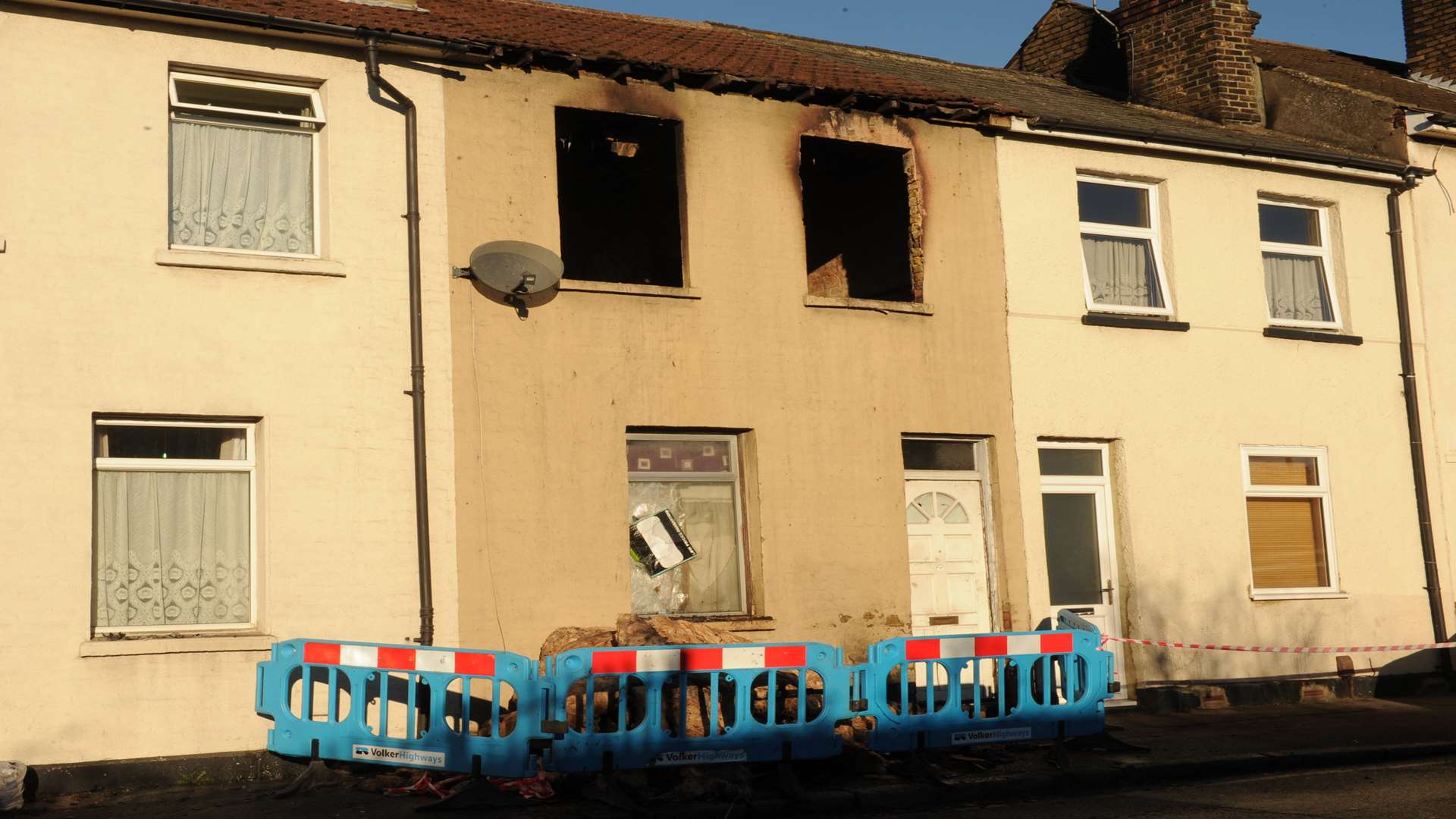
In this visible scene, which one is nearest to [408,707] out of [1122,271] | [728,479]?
[728,479]

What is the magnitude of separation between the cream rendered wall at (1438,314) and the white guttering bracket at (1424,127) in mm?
116

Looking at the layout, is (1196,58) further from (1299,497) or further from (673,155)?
(673,155)

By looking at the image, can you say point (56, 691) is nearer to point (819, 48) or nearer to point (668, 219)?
point (668, 219)

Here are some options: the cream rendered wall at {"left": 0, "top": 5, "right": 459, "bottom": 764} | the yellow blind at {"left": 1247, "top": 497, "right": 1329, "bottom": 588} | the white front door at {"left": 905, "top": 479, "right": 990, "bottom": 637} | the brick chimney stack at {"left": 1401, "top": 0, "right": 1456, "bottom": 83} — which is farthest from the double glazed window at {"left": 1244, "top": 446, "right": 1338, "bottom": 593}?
the cream rendered wall at {"left": 0, "top": 5, "right": 459, "bottom": 764}

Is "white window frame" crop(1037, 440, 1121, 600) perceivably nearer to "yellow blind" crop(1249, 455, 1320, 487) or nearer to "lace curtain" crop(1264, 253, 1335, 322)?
"yellow blind" crop(1249, 455, 1320, 487)

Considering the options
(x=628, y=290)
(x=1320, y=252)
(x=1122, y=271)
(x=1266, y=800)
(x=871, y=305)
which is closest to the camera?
(x=1266, y=800)

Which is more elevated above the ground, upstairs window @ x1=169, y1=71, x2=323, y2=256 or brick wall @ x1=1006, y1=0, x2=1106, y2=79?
brick wall @ x1=1006, y1=0, x2=1106, y2=79

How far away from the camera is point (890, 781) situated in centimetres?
1070

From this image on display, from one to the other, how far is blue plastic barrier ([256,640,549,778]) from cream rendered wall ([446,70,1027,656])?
176 cm

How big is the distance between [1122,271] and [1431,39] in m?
8.23

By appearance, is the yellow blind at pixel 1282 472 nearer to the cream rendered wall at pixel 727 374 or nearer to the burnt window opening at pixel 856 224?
the cream rendered wall at pixel 727 374

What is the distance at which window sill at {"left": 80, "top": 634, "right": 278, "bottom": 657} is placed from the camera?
1091cm

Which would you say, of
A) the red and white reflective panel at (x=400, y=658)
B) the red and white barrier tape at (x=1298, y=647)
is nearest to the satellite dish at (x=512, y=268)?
the red and white reflective panel at (x=400, y=658)

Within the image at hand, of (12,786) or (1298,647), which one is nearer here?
(12,786)
